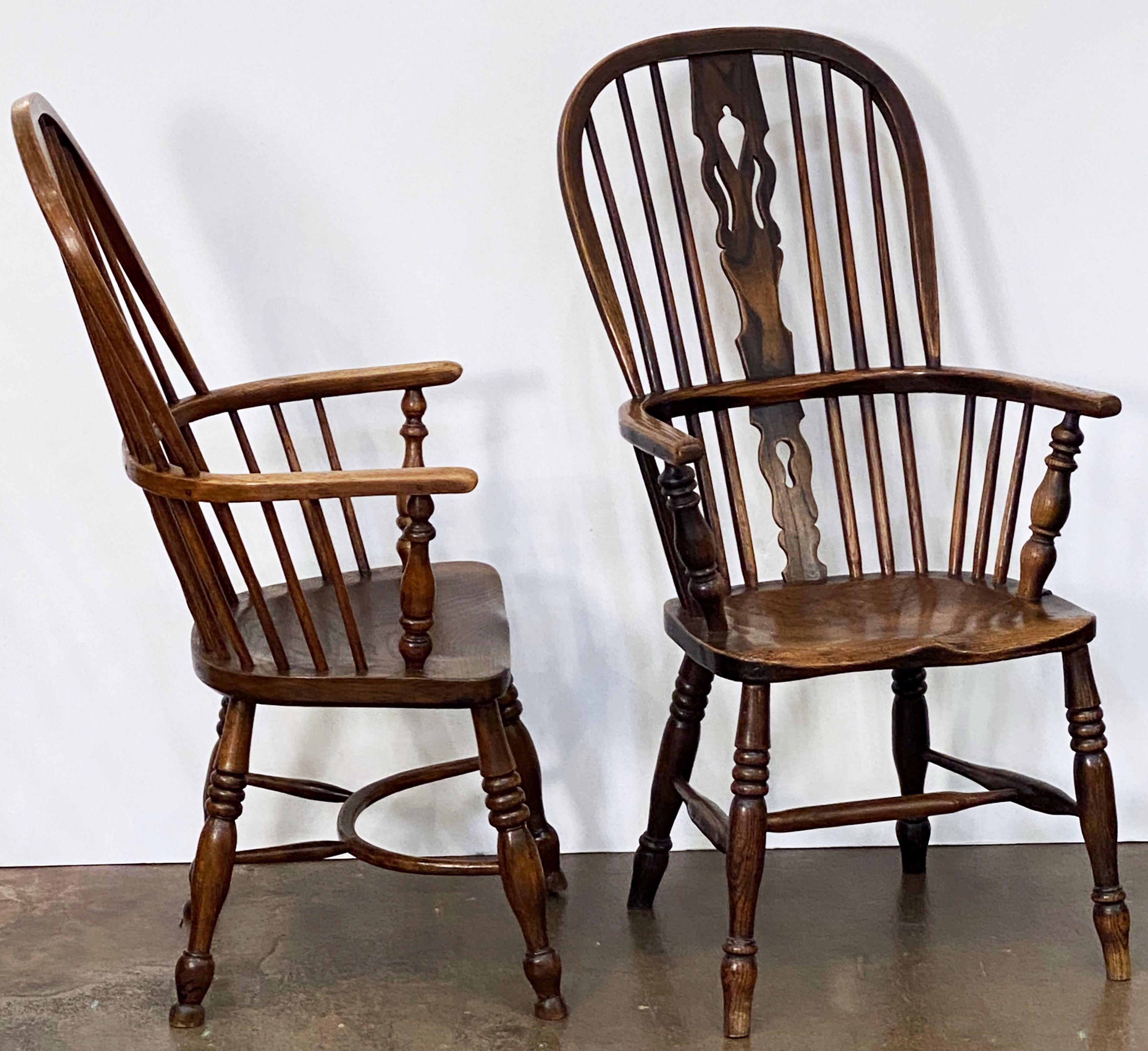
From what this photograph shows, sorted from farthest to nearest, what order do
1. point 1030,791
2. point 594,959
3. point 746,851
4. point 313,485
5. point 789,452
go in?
point 789,452
point 594,959
point 1030,791
point 746,851
point 313,485

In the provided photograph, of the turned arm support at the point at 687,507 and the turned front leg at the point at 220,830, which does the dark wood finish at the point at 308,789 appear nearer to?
the turned front leg at the point at 220,830

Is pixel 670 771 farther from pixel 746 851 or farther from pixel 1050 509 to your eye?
pixel 1050 509

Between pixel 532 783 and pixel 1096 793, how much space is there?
78 centimetres

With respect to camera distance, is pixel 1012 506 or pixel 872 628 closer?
pixel 872 628

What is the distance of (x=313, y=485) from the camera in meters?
1.57

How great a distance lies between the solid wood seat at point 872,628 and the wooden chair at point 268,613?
292 mm

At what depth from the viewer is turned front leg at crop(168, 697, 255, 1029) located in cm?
170

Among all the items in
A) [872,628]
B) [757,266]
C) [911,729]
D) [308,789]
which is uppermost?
[757,266]

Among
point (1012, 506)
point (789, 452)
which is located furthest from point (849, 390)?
point (1012, 506)

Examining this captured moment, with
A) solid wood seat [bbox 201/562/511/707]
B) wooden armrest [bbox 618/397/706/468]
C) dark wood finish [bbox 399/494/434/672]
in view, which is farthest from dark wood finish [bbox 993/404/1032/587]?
dark wood finish [bbox 399/494/434/672]

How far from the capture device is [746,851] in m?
1.69

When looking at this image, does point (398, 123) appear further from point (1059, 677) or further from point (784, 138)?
point (1059, 677)

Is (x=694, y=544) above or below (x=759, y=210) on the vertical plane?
below

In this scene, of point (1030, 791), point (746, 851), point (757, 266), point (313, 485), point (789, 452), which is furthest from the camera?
point (789, 452)
